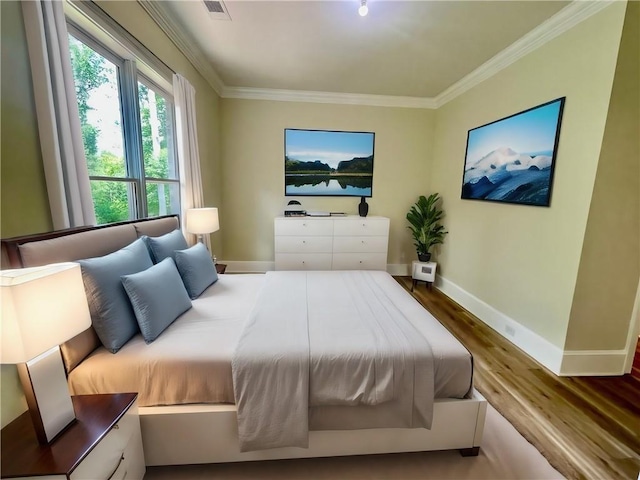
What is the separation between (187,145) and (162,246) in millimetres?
1221

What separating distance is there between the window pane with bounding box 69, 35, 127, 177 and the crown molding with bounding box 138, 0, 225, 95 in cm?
53

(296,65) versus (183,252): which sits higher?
(296,65)

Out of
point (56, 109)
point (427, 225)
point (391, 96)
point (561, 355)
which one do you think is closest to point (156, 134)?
point (56, 109)

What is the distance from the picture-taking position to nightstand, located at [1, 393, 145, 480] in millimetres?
827

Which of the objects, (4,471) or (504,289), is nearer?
(4,471)

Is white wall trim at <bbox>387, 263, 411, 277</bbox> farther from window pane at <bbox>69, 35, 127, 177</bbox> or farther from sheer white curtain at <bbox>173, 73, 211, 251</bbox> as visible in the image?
window pane at <bbox>69, 35, 127, 177</bbox>

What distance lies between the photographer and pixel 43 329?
80 cm

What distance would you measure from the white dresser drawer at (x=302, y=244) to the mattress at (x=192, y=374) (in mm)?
2363

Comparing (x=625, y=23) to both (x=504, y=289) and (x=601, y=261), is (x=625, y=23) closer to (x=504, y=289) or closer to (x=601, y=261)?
(x=601, y=261)

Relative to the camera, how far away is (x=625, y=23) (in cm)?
171

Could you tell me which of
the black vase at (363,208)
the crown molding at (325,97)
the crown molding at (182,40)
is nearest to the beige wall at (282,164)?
the crown molding at (325,97)

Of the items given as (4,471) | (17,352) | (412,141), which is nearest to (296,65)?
(412,141)

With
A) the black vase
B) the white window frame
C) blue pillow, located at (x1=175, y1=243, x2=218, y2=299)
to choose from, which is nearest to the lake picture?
the black vase

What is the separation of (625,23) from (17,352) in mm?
3377
